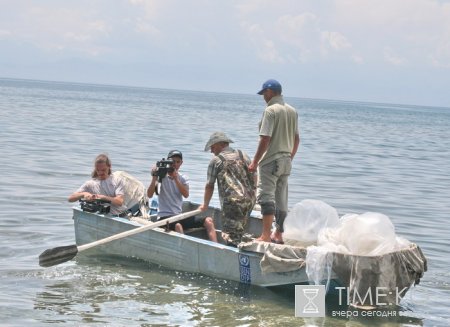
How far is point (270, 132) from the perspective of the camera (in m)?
9.62

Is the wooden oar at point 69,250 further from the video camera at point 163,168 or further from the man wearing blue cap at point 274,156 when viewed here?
the man wearing blue cap at point 274,156

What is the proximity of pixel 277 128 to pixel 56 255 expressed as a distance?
3.28 m

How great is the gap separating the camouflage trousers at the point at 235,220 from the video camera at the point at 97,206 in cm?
206

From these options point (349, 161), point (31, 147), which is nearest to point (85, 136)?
point (31, 147)

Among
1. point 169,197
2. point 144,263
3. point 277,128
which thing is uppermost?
point 277,128

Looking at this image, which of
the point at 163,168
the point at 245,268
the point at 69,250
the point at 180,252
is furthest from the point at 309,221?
the point at 69,250

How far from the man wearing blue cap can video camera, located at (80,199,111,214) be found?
244 centimetres

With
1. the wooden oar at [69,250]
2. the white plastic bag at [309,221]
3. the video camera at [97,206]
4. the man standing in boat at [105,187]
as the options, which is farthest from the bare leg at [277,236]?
the video camera at [97,206]

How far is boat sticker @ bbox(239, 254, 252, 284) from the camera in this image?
30.1 ft

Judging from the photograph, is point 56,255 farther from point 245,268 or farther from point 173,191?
point 245,268

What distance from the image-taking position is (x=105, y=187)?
11164 mm

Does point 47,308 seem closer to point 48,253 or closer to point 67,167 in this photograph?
point 48,253

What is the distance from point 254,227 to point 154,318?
2794 mm

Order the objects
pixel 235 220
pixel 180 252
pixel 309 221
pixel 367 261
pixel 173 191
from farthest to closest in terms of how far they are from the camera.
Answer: pixel 173 191, pixel 180 252, pixel 235 220, pixel 309 221, pixel 367 261
